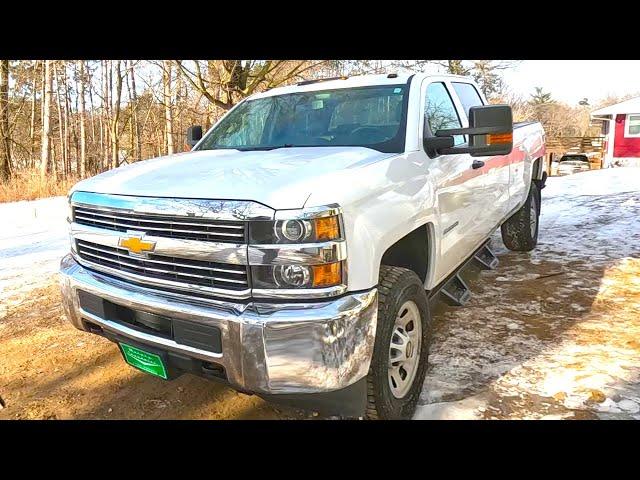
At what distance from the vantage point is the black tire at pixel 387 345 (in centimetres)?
231

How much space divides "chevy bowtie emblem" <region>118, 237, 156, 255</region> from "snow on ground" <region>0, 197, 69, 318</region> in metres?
2.91

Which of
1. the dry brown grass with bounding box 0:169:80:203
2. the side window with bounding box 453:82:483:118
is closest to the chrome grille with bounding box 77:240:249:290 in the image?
the side window with bounding box 453:82:483:118

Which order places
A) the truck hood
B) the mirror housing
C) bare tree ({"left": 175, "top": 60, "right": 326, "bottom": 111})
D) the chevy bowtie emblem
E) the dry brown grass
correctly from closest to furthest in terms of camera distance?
the truck hood
the chevy bowtie emblem
the mirror housing
the dry brown grass
bare tree ({"left": 175, "top": 60, "right": 326, "bottom": 111})

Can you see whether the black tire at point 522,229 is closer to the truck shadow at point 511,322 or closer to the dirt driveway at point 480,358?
the truck shadow at point 511,322

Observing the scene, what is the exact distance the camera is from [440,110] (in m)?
3.66

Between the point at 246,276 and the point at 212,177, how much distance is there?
596mm

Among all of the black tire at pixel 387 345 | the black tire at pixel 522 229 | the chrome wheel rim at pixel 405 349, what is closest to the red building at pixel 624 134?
the black tire at pixel 522 229

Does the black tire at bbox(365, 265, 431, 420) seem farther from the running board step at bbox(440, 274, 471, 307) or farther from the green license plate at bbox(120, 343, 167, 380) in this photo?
the running board step at bbox(440, 274, 471, 307)

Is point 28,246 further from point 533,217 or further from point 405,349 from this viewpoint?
point 533,217

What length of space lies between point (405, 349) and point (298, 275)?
36.8 inches

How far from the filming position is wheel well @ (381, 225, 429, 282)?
117 inches

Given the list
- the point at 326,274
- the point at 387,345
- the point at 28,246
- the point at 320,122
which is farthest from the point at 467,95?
the point at 28,246

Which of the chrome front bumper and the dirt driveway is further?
the dirt driveway

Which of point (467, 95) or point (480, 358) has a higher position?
point (467, 95)
